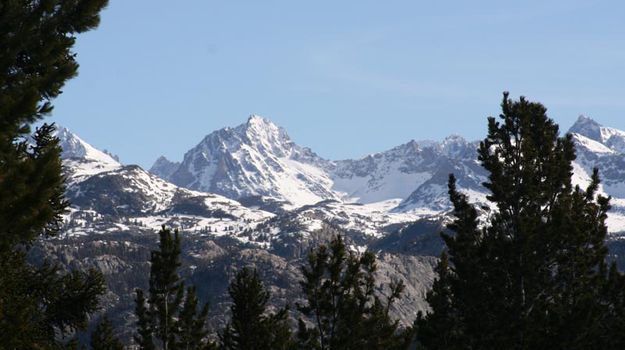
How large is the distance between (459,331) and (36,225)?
3836cm

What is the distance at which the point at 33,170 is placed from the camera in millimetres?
15609

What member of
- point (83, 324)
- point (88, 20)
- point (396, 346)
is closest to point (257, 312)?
point (396, 346)

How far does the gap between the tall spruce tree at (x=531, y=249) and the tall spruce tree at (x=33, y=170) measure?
20417 mm

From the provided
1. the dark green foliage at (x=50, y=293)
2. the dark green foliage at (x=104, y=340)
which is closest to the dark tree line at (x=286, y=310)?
the dark green foliage at (x=104, y=340)

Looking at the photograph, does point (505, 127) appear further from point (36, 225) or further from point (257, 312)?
point (36, 225)

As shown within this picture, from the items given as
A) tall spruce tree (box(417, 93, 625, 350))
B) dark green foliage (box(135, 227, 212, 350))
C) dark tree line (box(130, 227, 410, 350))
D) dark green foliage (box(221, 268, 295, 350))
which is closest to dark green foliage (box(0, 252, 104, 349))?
dark tree line (box(130, 227, 410, 350))

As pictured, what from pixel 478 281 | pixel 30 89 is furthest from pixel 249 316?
pixel 30 89

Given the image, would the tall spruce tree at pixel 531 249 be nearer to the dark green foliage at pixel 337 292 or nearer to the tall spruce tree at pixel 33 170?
the dark green foliage at pixel 337 292

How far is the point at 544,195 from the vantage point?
138ft

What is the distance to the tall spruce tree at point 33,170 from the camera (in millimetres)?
15812

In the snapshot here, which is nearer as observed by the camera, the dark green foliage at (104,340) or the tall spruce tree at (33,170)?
the tall spruce tree at (33,170)

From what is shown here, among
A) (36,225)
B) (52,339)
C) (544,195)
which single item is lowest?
(52,339)

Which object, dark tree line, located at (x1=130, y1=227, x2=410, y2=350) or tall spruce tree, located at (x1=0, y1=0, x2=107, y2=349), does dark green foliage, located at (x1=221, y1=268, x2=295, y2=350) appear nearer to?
dark tree line, located at (x1=130, y1=227, x2=410, y2=350)

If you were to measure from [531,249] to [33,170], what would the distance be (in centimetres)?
2974
